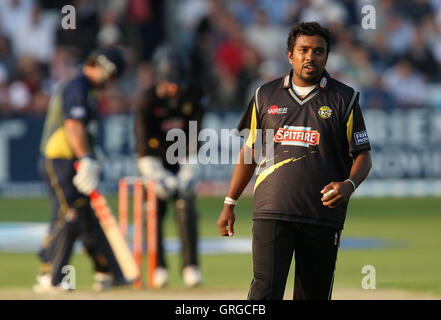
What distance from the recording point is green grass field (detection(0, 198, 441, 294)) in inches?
411

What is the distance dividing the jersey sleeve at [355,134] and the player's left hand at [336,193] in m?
0.27

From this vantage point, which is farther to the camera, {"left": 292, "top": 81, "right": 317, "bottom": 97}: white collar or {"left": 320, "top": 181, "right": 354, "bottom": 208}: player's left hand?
{"left": 292, "top": 81, "right": 317, "bottom": 97}: white collar

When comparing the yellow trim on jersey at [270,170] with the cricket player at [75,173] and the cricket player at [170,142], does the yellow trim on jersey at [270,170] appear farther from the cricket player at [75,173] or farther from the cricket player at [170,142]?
the cricket player at [170,142]

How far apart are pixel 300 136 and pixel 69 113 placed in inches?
154

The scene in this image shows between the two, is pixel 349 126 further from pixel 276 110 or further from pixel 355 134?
pixel 276 110

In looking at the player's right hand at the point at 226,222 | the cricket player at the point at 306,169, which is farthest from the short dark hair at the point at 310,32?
the player's right hand at the point at 226,222

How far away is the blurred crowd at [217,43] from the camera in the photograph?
21.1 meters

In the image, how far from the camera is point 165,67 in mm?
10156

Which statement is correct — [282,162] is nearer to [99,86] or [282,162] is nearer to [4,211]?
[99,86]

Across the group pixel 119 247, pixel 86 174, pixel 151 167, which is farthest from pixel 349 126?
pixel 151 167

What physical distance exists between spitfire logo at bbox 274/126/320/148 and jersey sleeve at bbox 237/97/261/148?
21 centimetres

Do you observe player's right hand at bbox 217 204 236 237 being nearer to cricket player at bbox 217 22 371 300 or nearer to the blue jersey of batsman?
cricket player at bbox 217 22 371 300

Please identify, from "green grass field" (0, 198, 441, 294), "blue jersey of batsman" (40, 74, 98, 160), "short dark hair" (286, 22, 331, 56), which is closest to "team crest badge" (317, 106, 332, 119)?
"short dark hair" (286, 22, 331, 56)

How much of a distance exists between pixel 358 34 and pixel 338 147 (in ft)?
55.3
